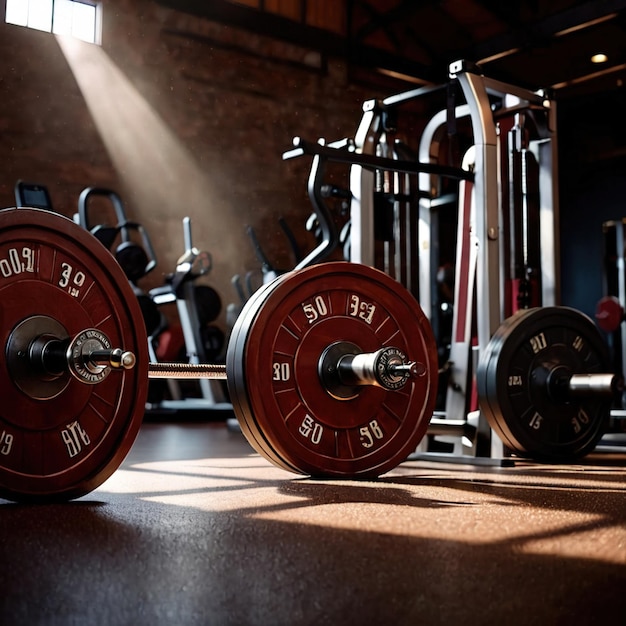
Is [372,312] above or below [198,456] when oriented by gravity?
above

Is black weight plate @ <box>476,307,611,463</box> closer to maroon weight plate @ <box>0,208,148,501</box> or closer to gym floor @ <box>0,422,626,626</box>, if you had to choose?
gym floor @ <box>0,422,626,626</box>

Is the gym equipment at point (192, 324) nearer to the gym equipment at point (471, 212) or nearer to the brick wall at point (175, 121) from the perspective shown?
the brick wall at point (175, 121)

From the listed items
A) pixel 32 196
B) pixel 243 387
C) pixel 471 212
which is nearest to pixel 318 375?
pixel 243 387

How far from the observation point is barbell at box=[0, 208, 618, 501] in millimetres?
1600

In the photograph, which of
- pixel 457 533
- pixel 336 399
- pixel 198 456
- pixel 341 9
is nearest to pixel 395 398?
pixel 336 399

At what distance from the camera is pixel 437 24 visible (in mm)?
8602

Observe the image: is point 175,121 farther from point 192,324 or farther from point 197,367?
point 197,367

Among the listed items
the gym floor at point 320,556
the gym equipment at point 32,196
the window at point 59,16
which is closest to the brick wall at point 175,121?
the window at point 59,16

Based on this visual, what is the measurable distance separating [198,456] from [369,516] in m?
1.73

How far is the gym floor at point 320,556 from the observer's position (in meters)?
0.90

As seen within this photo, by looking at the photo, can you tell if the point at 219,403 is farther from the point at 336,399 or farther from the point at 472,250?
the point at 336,399

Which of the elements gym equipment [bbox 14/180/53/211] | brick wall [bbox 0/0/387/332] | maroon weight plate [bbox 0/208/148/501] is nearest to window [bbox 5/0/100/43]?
brick wall [bbox 0/0/387/332]

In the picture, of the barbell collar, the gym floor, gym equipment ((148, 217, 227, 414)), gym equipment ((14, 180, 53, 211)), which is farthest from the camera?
gym equipment ((148, 217, 227, 414))

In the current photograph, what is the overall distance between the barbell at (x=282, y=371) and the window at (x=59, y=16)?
5.73 metres
